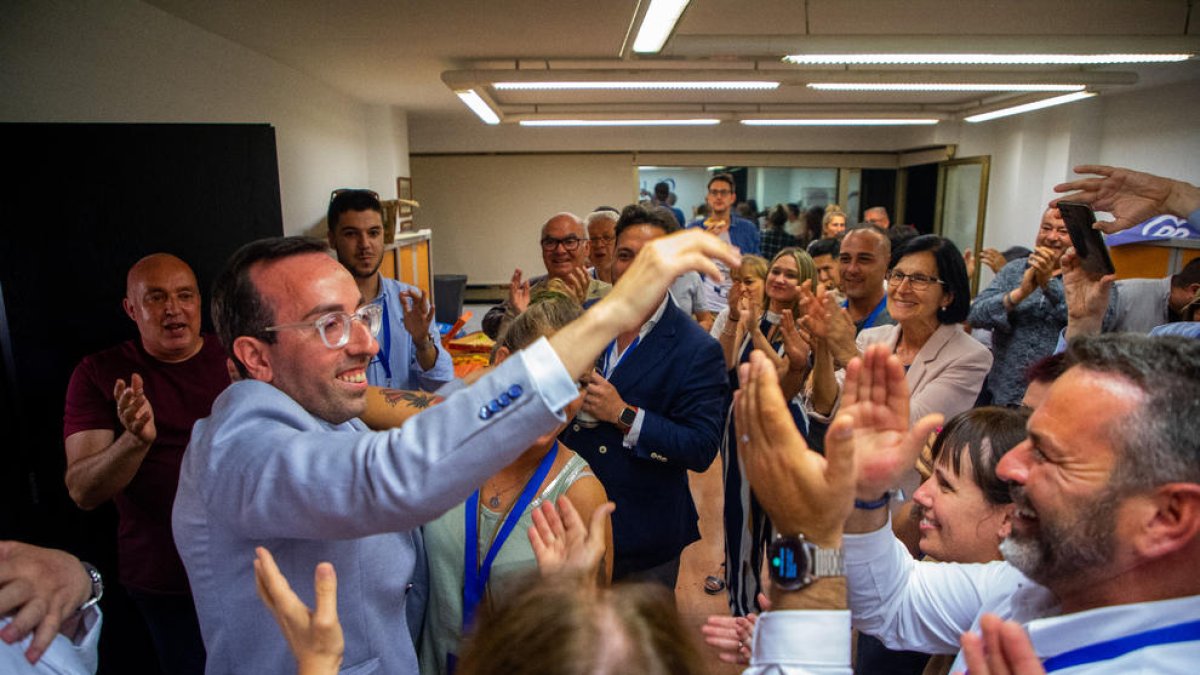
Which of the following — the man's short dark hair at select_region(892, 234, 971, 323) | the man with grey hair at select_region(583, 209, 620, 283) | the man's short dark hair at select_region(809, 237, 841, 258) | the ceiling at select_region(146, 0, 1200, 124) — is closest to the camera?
the man's short dark hair at select_region(892, 234, 971, 323)

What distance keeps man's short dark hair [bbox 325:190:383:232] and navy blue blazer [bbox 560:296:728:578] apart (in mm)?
1842

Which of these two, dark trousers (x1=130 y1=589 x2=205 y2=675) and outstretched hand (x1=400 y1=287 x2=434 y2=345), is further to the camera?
outstretched hand (x1=400 y1=287 x2=434 y2=345)

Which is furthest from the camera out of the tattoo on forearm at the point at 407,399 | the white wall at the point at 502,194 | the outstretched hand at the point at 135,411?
the white wall at the point at 502,194

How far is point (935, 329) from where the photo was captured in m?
2.68

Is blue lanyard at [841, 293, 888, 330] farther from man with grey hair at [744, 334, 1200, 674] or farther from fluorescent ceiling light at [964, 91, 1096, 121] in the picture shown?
fluorescent ceiling light at [964, 91, 1096, 121]

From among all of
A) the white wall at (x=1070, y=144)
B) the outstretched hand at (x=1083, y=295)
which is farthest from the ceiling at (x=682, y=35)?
the outstretched hand at (x=1083, y=295)

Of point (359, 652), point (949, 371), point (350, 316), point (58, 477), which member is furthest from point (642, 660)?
point (58, 477)

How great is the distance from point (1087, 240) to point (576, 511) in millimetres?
2212

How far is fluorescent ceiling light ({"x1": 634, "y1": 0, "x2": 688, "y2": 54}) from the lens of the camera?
3557mm

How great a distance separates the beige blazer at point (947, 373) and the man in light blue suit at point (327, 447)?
171 cm

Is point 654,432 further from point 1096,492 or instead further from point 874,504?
point 1096,492

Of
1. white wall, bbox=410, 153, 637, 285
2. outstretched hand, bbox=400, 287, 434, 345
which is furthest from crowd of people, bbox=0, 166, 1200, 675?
white wall, bbox=410, 153, 637, 285

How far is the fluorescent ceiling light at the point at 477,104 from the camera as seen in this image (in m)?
6.86

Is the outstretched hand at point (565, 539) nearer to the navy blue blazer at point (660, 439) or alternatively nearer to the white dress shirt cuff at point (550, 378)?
the white dress shirt cuff at point (550, 378)
